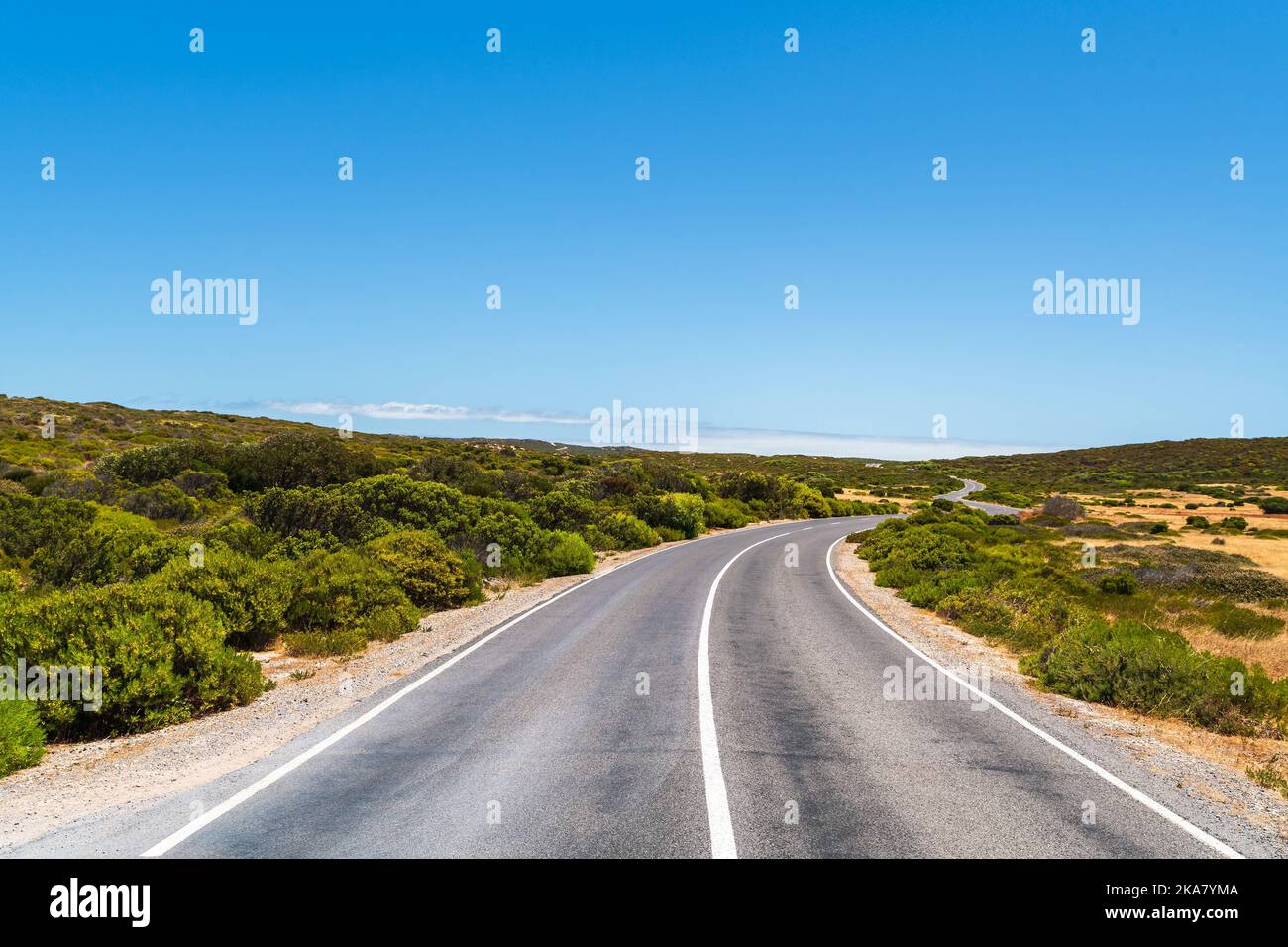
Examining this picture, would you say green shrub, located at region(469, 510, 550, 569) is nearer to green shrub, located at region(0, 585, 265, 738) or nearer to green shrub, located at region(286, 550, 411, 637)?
green shrub, located at region(286, 550, 411, 637)

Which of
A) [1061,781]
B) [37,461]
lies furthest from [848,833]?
[37,461]

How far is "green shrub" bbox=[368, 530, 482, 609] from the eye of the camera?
1811cm

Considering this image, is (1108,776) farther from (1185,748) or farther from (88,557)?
(88,557)

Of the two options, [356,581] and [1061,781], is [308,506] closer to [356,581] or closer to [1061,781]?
[356,581]

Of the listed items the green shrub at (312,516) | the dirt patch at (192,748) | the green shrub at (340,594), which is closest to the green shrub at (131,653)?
the dirt patch at (192,748)

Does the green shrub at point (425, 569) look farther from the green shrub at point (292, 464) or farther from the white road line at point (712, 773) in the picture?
the green shrub at point (292, 464)

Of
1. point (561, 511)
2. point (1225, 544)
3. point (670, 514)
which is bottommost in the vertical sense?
point (1225, 544)

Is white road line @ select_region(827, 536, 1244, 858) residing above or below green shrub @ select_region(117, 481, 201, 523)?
below

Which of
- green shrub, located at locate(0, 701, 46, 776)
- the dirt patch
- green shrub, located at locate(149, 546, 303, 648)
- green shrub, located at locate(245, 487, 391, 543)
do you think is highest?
green shrub, located at locate(245, 487, 391, 543)

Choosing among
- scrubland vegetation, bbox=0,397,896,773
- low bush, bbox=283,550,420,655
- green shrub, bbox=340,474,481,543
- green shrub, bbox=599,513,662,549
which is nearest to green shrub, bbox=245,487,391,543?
scrubland vegetation, bbox=0,397,896,773

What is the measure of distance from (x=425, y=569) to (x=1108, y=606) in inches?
774

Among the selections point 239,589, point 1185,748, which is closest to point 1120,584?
point 1185,748

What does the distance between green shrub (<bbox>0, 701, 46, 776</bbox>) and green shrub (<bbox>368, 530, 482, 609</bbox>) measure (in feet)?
31.7

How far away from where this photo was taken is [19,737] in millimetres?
7582
